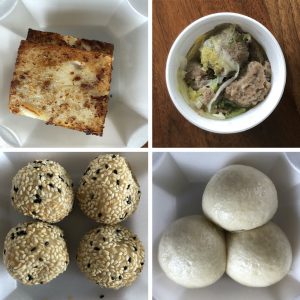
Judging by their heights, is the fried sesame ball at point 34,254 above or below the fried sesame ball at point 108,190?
below

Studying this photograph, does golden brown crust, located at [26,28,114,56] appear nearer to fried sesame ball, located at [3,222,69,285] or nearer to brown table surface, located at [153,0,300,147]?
brown table surface, located at [153,0,300,147]

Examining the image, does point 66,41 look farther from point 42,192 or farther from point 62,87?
point 42,192

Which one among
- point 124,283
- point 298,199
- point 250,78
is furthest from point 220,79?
point 124,283

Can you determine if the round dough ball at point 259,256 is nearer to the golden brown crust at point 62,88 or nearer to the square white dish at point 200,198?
the square white dish at point 200,198

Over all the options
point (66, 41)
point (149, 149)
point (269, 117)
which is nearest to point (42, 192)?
point (149, 149)

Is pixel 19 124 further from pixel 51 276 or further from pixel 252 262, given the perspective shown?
pixel 252 262

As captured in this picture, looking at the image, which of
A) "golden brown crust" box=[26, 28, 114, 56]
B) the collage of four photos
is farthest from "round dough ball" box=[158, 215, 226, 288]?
"golden brown crust" box=[26, 28, 114, 56]

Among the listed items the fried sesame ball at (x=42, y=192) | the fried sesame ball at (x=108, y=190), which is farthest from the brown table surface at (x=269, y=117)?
the fried sesame ball at (x=42, y=192)
